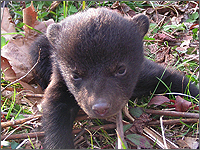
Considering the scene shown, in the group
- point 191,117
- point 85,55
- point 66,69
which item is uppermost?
point 85,55

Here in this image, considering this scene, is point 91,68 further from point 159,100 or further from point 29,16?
point 29,16

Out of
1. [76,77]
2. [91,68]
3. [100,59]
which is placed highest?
[100,59]

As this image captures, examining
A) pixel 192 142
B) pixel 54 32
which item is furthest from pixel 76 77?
pixel 192 142

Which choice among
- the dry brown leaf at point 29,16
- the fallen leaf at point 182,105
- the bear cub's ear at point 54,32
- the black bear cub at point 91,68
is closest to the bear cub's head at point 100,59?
the black bear cub at point 91,68

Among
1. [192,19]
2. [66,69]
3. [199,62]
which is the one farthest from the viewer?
[192,19]

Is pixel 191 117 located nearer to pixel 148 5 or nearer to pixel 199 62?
pixel 199 62

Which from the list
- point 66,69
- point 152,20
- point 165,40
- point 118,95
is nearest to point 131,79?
point 118,95

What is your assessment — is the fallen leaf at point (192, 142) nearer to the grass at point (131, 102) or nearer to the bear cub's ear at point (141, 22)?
the grass at point (131, 102)
